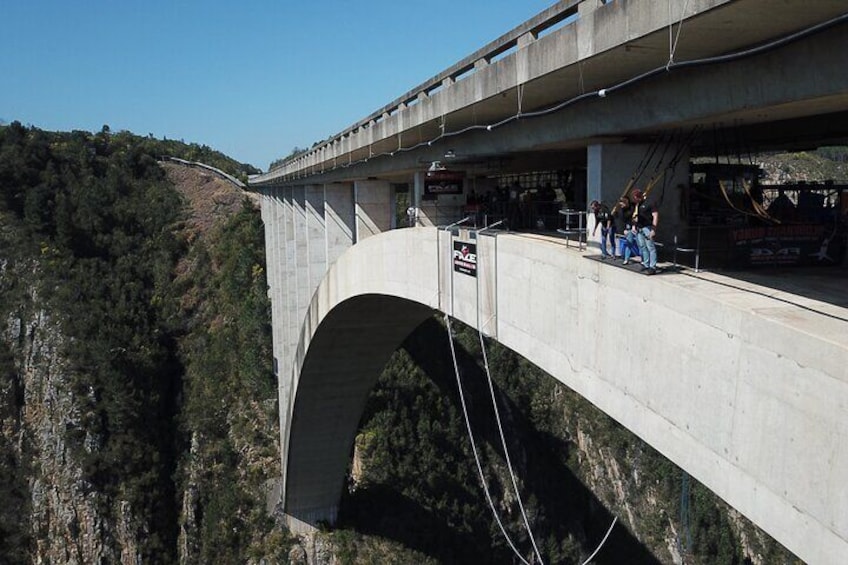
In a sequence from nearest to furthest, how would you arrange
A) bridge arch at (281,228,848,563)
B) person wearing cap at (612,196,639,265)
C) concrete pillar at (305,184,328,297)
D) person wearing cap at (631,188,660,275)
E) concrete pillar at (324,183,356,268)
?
bridge arch at (281,228,848,563)
person wearing cap at (631,188,660,275)
person wearing cap at (612,196,639,265)
concrete pillar at (324,183,356,268)
concrete pillar at (305,184,328,297)

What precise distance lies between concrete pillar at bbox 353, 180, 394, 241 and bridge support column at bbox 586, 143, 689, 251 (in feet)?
34.9

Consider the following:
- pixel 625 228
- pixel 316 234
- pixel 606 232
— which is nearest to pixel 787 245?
pixel 625 228

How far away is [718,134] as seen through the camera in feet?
27.7

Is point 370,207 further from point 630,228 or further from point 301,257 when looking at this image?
point 630,228

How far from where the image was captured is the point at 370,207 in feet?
58.8

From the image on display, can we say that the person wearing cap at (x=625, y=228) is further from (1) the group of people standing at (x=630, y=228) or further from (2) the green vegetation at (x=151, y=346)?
(2) the green vegetation at (x=151, y=346)

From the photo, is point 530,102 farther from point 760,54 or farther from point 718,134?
point 760,54

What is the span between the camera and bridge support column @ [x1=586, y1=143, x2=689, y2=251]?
7547 millimetres

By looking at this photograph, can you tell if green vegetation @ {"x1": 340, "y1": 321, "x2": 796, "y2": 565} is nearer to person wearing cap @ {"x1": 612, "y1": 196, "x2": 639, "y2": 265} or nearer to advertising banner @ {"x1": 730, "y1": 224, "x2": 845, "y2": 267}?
person wearing cap @ {"x1": 612, "y1": 196, "x2": 639, "y2": 265}

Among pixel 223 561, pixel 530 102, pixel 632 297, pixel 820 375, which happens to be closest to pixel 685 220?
pixel 632 297

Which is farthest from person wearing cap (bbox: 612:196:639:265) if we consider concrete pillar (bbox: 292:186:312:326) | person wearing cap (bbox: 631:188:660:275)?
concrete pillar (bbox: 292:186:312:326)

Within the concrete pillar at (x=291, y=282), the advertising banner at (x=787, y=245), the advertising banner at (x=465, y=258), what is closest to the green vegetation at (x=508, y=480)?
the concrete pillar at (x=291, y=282)

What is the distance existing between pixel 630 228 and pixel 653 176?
4.15 ft

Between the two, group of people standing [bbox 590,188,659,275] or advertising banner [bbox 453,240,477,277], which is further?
advertising banner [bbox 453,240,477,277]
